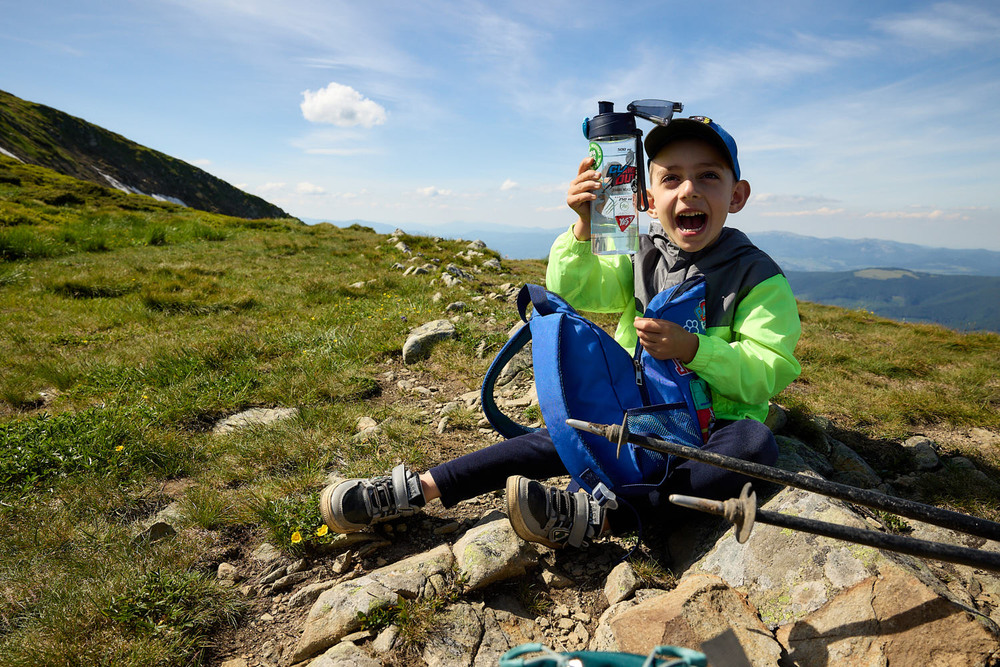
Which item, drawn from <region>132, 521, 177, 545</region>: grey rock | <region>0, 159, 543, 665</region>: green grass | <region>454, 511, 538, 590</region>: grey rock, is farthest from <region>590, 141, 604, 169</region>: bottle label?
<region>132, 521, 177, 545</region>: grey rock

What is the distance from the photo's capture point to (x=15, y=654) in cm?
222

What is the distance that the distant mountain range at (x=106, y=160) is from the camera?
57.5m

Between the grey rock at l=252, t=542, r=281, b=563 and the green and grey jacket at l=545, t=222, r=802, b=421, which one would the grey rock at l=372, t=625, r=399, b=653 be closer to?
the grey rock at l=252, t=542, r=281, b=563

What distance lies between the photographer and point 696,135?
328 cm

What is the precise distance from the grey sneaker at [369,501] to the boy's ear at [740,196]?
2.93 metres

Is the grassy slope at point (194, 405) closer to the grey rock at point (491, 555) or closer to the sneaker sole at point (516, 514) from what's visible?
the grey rock at point (491, 555)

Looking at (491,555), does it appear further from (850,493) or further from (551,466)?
(850,493)

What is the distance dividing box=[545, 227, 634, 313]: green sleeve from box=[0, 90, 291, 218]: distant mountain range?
6641cm

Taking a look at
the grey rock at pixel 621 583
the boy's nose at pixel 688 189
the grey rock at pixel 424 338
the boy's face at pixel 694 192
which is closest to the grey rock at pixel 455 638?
the grey rock at pixel 621 583

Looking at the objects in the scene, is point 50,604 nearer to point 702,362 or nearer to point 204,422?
point 204,422

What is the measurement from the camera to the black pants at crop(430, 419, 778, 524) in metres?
2.84

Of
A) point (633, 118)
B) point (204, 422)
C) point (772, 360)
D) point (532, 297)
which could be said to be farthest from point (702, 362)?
point (204, 422)

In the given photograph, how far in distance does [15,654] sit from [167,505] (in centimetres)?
130

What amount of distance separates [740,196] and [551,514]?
100 inches
